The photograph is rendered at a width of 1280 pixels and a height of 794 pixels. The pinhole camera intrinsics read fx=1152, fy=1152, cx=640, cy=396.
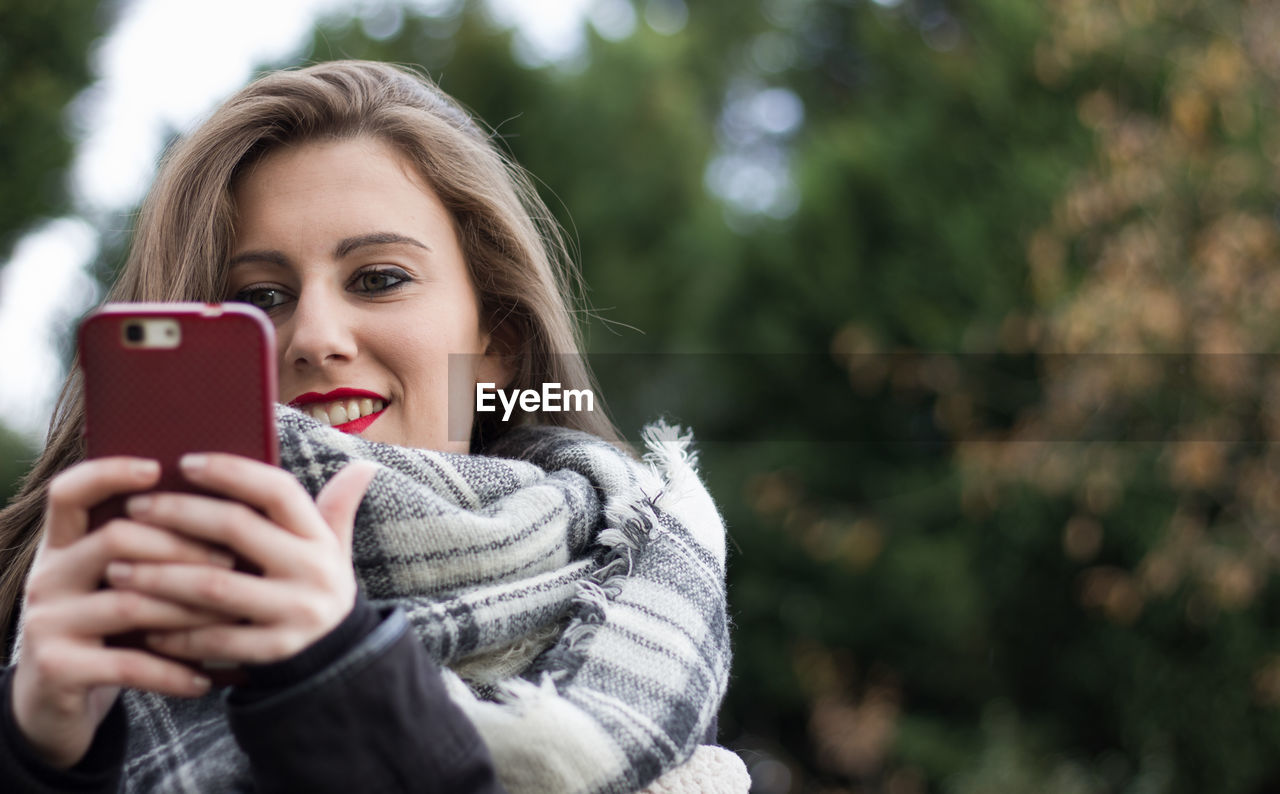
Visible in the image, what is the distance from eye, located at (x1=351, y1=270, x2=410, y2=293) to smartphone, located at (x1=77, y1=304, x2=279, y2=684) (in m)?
0.58

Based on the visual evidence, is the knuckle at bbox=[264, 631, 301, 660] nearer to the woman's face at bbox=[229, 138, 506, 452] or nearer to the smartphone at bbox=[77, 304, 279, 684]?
the smartphone at bbox=[77, 304, 279, 684]

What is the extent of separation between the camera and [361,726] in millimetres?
909

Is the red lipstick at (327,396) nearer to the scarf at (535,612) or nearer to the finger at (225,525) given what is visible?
the scarf at (535,612)

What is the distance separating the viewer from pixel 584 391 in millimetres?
1921

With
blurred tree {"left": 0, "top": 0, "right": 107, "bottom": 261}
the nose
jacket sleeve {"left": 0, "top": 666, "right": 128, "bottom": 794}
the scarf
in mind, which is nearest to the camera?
jacket sleeve {"left": 0, "top": 666, "right": 128, "bottom": 794}

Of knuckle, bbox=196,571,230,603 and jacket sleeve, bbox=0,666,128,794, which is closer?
knuckle, bbox=196,571,230,603

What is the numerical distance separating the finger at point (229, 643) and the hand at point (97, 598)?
1cm

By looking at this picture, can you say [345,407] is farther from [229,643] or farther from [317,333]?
[229,643]

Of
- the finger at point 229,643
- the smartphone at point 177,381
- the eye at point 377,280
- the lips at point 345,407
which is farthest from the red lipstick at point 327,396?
the finger at point 229,643

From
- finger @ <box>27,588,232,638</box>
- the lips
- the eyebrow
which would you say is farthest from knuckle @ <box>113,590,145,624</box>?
the eyebrow

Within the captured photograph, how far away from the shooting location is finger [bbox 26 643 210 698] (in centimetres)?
86

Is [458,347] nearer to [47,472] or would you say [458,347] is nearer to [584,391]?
[584,391]

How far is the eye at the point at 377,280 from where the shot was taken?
1.53m

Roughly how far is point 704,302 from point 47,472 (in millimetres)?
7133
